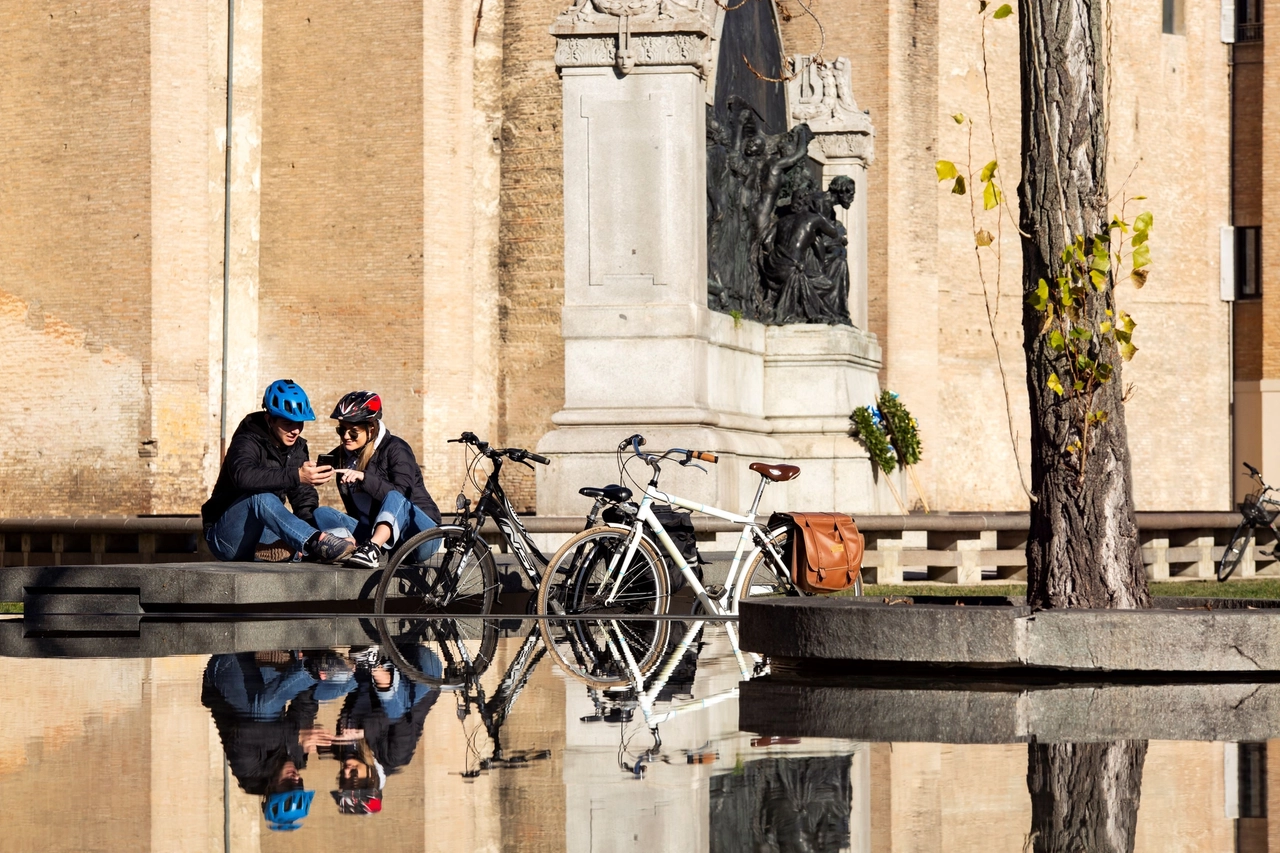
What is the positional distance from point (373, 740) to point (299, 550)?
4710mm

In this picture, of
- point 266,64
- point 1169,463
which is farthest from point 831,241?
point 1169,463

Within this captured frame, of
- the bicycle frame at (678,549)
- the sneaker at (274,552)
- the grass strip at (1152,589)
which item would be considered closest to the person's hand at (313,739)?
the bicycle frame at (678,549)

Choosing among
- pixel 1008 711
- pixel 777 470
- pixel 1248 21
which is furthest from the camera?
pixel 1248 21

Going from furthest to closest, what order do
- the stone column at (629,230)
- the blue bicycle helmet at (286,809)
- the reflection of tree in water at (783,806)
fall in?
the stone column at (629,230)
the blue bicycle helmet at (286,809)
the reflection of tree in water at (783,806)

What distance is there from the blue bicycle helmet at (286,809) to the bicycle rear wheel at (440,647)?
92.3 inches

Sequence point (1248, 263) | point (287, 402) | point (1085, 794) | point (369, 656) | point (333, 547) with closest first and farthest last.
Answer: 1. point (1085, 794)
2. point (369, 656)
3. point (287, 402)
4. point (333, 547)
5. point (1248, 263)

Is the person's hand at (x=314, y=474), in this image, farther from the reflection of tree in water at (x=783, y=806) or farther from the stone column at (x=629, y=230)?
the reflection of tree in water at (x=783, y=806)

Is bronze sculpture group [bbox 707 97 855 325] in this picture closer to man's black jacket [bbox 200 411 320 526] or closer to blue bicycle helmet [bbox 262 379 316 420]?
man's black jacket [bbox 200 411 320 526]

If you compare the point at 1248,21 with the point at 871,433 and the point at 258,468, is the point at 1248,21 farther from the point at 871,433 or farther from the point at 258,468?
the point at 258,468

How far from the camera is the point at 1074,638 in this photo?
6391 mm

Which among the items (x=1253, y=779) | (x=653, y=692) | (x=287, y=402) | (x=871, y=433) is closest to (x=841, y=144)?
(x=871, y=433)

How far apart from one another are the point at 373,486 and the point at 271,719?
159 inches

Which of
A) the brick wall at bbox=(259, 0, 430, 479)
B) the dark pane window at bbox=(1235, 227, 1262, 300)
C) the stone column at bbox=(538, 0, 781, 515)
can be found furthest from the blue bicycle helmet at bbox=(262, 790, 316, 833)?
the dark pane window at bbox=(1235, 227, 1262, 300)

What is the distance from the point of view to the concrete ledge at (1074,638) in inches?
249
